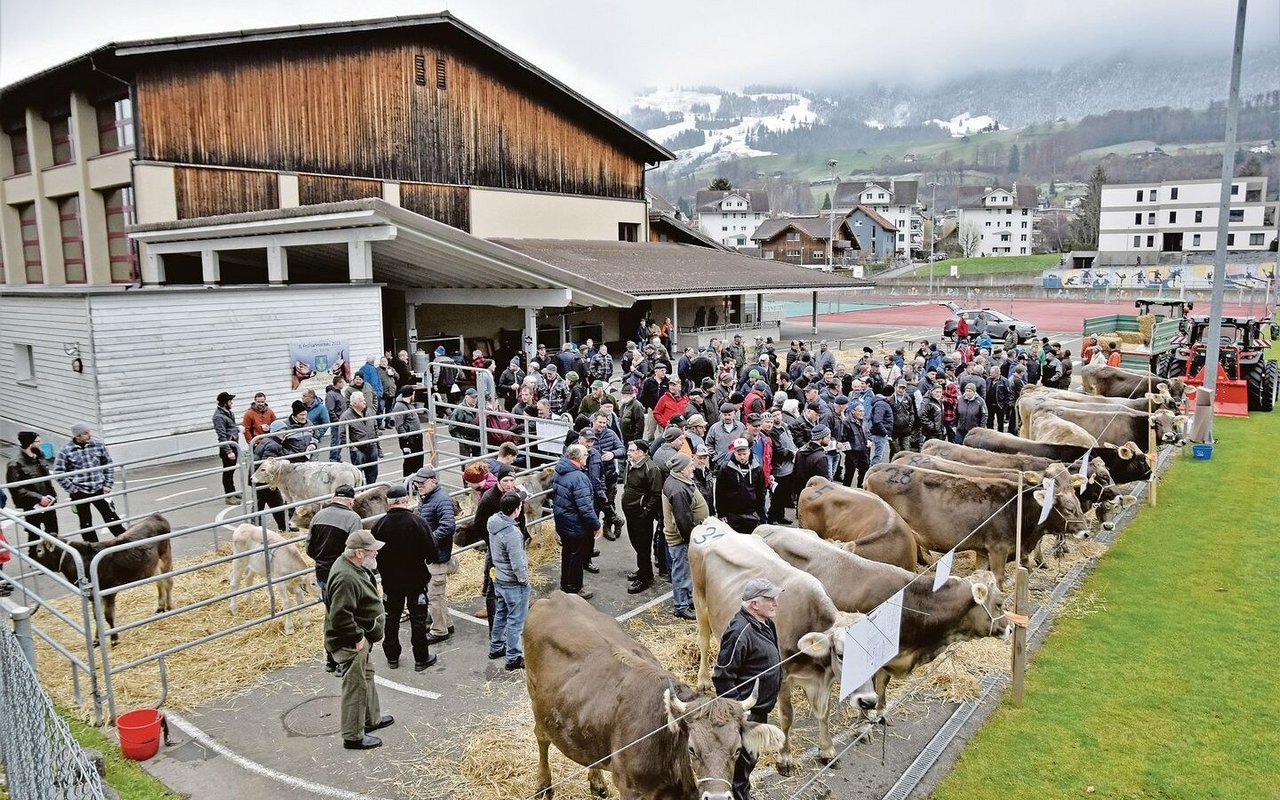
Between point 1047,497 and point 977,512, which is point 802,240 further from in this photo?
point 1047,497

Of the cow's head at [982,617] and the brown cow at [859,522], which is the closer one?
the cow's head at [982,617]

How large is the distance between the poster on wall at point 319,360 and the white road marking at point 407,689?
34.2 feet

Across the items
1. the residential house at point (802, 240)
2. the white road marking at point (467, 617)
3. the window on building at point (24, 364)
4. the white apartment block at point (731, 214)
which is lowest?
the white road marking at point (467, 617)

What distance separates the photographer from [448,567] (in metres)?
9.29

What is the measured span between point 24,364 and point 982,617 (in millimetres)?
19254

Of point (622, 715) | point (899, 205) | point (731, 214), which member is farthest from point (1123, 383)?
point (731, 214)

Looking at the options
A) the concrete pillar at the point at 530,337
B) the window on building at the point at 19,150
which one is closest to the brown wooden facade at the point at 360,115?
the concrete pillar at the point at 530,337

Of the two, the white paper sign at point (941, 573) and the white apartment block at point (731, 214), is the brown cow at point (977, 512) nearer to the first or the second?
the white paper sign at point (941, 573)

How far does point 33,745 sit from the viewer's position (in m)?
5.18

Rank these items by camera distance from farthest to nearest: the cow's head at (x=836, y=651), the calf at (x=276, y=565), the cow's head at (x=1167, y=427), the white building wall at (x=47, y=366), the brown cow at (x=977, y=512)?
the white building wall at (x=47, y=366)
the cow's head at (x=1167, y=427)
the brown cow at (x=977, y=512)
the calf at (x=276, y=565)
the cow's head at (x=836, y=651)

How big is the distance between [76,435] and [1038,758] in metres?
11.6

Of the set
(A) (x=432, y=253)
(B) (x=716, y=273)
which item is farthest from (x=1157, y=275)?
(A) (x=432, y=253)

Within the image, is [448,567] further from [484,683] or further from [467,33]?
[467,33]

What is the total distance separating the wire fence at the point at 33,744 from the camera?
4254 millimetres
